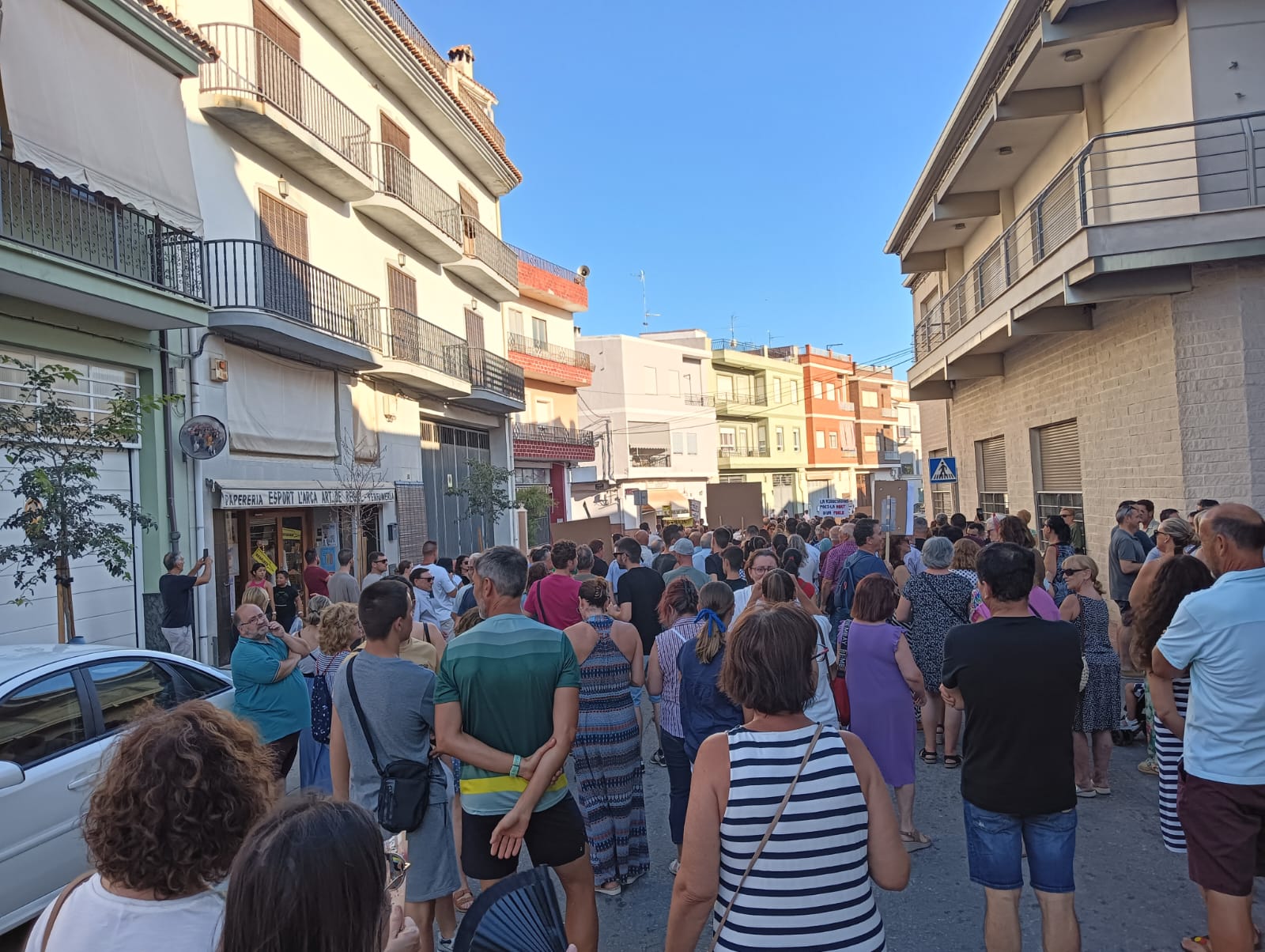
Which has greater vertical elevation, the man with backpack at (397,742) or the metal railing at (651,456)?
the metal railing at (651,456)

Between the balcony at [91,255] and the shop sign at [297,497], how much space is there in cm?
270

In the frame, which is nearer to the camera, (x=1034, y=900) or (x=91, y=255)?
(x=1034, y=900)

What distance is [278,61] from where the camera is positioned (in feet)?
48.7

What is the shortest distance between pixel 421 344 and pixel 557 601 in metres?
14.4

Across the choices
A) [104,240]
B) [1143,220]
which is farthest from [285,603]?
[1143,220]

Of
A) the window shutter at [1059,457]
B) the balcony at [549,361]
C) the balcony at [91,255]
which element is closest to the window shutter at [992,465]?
the window shutter at [1059,457]

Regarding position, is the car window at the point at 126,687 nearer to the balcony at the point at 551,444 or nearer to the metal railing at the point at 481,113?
the metal railing at the point at 481,113

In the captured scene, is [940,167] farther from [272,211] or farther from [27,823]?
[27,823]

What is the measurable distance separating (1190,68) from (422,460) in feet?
53.7

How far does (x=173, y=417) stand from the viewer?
12.2m

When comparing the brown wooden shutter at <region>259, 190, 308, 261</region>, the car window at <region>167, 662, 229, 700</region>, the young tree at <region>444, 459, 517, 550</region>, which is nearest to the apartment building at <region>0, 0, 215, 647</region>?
the brown wooden shutter at <region>259, 190, 308, 261</region>

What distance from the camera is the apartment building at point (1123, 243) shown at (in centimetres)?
960

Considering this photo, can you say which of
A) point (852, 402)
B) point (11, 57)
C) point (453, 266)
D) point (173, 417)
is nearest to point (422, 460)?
point (453, 266)

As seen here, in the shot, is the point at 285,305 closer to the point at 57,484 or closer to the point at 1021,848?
the point at 57,484
